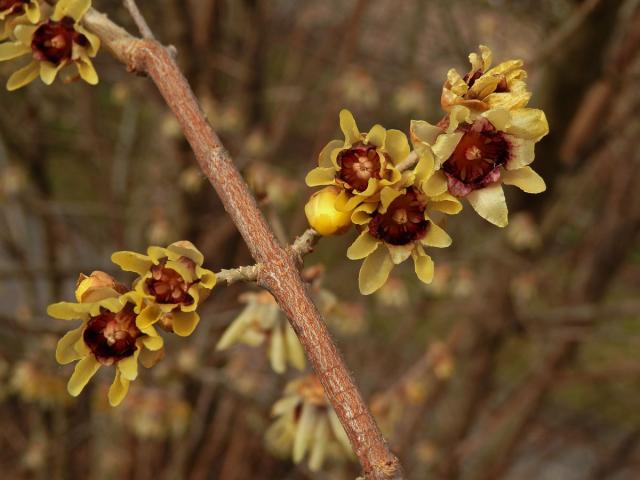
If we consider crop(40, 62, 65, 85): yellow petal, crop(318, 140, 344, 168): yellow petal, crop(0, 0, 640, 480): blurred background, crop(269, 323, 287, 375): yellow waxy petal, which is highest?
crop(0, 0, 640, 480): blurred background

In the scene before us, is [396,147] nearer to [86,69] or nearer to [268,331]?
[86,69]

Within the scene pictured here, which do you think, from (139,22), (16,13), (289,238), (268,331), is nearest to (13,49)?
(16,13)

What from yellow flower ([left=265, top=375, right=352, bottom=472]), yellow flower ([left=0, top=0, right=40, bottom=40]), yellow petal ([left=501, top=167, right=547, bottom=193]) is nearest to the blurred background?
yellow flower ([left=265, top=375, right=352, bottom=472])

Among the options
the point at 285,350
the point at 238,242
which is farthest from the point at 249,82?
the point at 285,350

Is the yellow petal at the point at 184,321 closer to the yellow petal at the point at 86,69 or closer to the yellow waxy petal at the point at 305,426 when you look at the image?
the yellow petal at the point at 86,69

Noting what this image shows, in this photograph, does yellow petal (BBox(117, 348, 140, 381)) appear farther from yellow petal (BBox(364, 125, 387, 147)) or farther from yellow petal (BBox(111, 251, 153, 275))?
yellow petal (BBox(364, 125, 387, 147))

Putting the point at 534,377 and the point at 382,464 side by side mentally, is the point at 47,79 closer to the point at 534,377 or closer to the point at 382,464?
the point at 382,464
